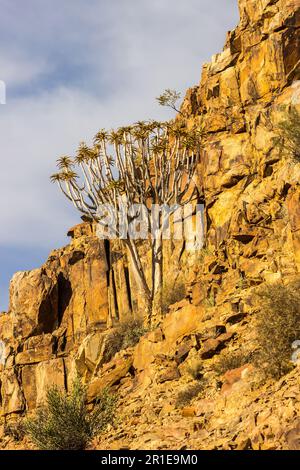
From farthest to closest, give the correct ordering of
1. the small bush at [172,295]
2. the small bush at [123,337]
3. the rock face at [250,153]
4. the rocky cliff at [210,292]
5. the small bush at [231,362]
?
the small bush at [172,295]
the small bush at [123,337]
the rock face at [250,153]
the small bush at [231,362]
the rocky cliff at [210,292]

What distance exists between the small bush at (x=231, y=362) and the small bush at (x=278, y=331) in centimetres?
84

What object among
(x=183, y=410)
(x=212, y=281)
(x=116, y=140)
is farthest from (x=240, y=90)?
(x=183, y=410)

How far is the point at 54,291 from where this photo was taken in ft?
87.5

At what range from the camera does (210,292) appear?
56.5 ft

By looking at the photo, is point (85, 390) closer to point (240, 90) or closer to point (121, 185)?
point (121, 185)

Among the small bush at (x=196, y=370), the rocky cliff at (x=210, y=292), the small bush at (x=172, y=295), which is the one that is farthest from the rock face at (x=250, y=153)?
the small bush at (x=196, y=370)

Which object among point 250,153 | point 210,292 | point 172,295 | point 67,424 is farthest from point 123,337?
point 67,424

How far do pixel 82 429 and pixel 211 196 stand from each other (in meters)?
11.1

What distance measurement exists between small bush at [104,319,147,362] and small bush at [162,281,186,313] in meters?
1.09

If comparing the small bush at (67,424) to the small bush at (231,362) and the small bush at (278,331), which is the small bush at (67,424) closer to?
the small bush at (231,362)

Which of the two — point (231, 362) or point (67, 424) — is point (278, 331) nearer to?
point (231, 362)

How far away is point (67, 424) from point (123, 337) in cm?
768

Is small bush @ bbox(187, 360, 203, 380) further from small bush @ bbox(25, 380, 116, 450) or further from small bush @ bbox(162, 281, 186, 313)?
small bush @ bbox(162, 281, 186, 313)

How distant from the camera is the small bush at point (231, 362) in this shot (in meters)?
13.2
